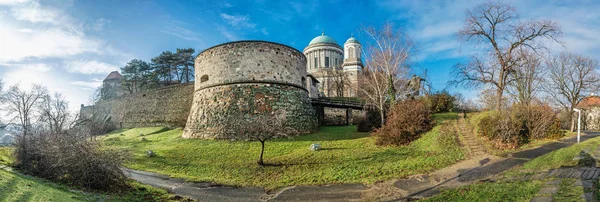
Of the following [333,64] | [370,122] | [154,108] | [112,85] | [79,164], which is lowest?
[79,164]

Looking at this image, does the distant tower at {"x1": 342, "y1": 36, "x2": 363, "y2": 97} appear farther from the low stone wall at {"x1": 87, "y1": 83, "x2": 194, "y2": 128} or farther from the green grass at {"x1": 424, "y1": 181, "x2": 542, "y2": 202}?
the green grass at {"x1": 424, "y1": 181, "x2": 542, "y2": 202}

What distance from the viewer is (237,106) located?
61.3 ft

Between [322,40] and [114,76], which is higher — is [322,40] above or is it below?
above

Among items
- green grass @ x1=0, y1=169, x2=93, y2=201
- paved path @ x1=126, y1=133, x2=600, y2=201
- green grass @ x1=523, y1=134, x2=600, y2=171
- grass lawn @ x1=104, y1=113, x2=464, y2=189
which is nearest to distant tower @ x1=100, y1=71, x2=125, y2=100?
grass lawn @ x1=104, y1=113, x2=464, y2=189

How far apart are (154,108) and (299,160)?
27.3 meters

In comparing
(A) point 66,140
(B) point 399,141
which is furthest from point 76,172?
(B) point 399,141

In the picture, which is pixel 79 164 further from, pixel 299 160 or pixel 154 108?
pixel 154 108

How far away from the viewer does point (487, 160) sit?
35.2 feet

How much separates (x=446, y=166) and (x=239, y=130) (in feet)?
38.0

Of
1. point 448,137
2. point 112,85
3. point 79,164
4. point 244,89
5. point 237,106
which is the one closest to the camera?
point 79,164

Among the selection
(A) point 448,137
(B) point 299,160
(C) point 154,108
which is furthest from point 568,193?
(C) point 154,108

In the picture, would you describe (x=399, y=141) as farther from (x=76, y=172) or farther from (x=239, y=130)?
(x=76, y=172)

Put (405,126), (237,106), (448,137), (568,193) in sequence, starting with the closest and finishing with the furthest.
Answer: (568,193) → (448,137) → (405,126) → (237,106)

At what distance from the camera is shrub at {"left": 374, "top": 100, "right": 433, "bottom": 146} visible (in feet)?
47.9
